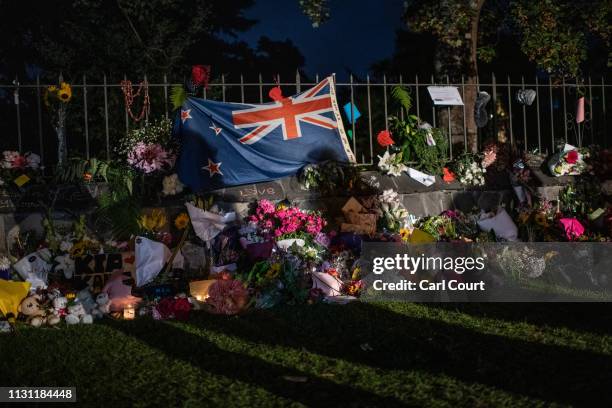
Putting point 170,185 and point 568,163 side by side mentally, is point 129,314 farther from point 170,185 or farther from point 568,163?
point 568,163

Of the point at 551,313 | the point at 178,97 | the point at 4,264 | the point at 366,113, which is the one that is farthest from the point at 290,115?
the point at 366,113

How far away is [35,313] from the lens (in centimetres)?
689

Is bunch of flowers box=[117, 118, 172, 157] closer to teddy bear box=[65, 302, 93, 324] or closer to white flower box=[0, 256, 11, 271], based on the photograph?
white flower box=[0, 256, 11, 271]

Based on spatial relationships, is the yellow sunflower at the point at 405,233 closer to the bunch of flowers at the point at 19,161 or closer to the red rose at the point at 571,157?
the red rose at the point at 571,157

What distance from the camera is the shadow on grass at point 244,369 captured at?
424 centimetres

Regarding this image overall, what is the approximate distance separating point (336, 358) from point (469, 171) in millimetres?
5869

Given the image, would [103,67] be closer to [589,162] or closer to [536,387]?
[589,162]

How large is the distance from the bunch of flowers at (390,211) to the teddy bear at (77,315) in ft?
12.7

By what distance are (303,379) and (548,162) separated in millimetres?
7279

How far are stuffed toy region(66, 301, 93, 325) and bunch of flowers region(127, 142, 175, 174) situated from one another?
2.47 meters

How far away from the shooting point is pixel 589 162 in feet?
35.3

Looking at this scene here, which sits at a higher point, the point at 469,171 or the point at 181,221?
the point at 469,171

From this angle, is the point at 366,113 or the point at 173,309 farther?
the point at 366,113

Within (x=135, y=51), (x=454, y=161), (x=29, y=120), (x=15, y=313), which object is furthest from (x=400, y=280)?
(x=29, y=120)
